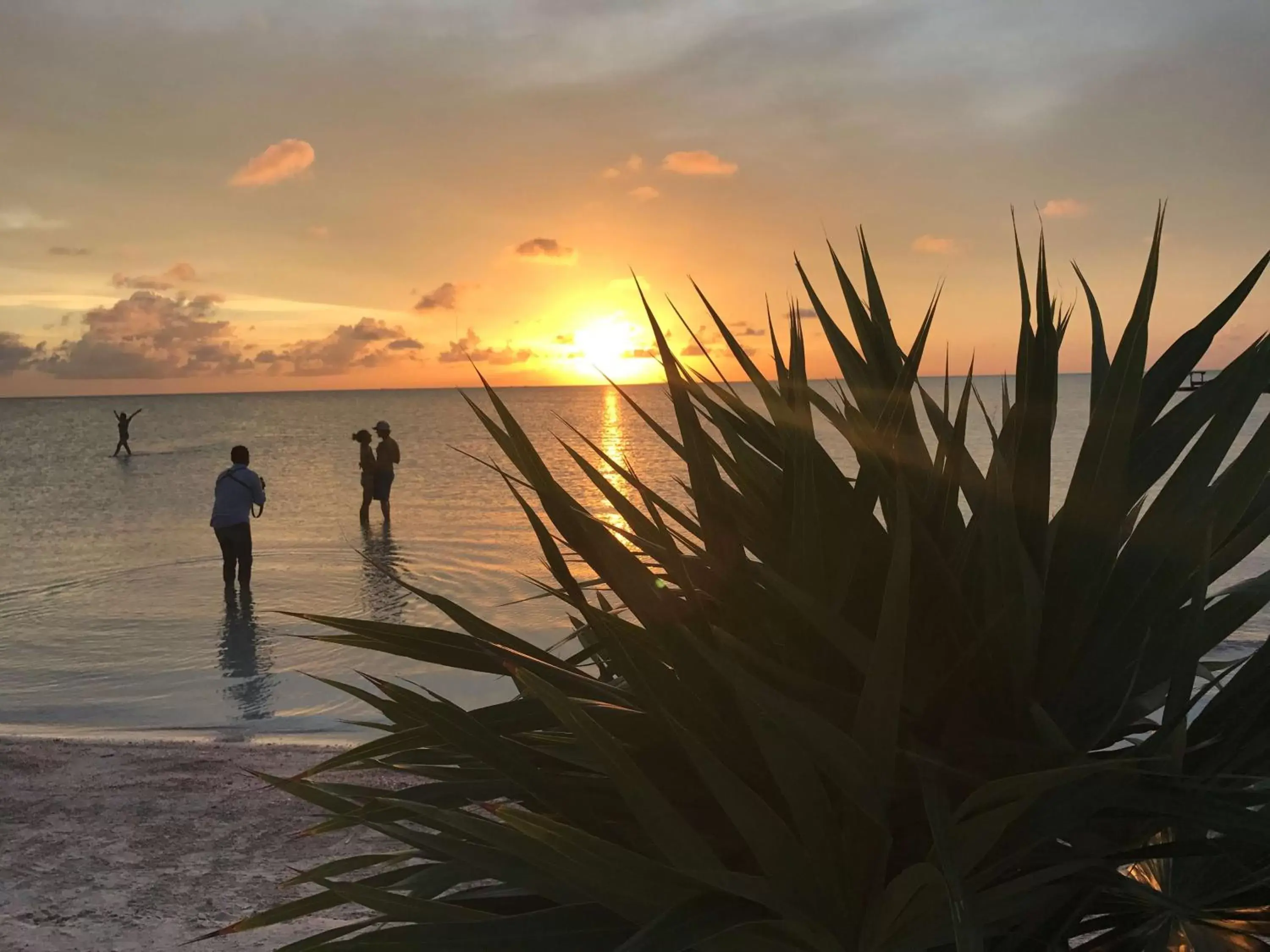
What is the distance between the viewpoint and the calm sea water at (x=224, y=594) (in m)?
8.27

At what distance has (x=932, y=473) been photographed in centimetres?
168

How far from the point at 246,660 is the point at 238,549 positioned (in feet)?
9.85

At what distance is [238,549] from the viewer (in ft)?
40.8

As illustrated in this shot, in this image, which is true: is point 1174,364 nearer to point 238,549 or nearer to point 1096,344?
point 1096,344

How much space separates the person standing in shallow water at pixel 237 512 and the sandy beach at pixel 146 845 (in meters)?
5.38

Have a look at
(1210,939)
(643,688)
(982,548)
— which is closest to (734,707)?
(643,688)

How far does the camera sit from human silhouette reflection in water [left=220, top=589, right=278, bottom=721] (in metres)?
8.19

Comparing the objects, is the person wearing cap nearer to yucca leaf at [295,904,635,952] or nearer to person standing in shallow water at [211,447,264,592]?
person standing in shallow water at [211,447,264,592]

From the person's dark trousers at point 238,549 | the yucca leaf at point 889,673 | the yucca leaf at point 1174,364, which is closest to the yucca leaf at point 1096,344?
the yucca leaf at point 1174,364

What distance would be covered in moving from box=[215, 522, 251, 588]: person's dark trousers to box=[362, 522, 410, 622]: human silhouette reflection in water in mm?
1432

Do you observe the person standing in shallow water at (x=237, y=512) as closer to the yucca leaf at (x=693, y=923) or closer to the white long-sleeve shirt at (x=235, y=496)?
the white long-sleeve shirt at (x=235, y=496)

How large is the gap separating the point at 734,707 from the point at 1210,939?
774mm

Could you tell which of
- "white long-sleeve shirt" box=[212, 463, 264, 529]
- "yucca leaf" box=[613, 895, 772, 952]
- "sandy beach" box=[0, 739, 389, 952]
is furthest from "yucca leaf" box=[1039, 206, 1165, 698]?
"white long-sleeve shirt" box=[212, 463, 264, 529]

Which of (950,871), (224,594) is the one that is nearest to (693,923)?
(950,871)
